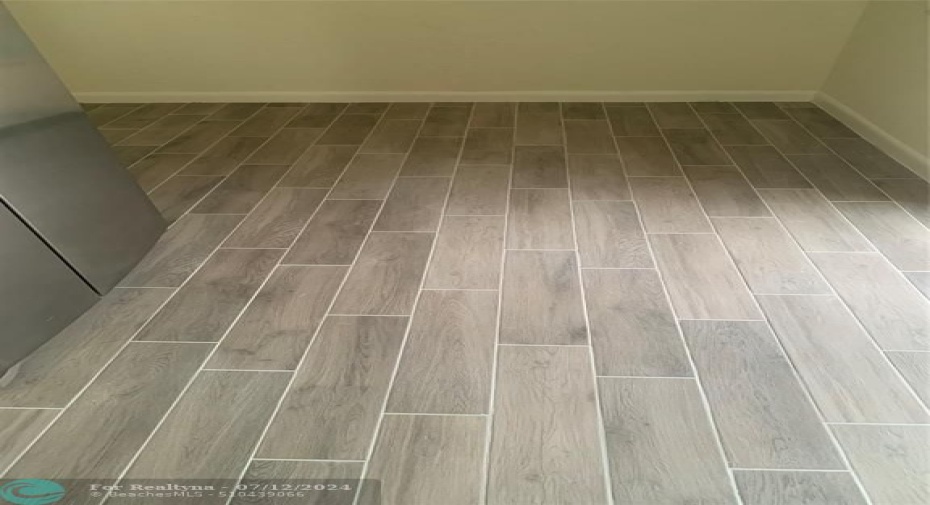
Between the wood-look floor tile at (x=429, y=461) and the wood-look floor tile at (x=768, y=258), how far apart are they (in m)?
1.00

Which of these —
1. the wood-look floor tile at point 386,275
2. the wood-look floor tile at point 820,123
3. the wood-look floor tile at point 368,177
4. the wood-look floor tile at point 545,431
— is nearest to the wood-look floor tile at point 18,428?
the wood-look floor tile at point 386,275

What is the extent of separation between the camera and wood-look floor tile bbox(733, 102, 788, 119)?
9.28 ft

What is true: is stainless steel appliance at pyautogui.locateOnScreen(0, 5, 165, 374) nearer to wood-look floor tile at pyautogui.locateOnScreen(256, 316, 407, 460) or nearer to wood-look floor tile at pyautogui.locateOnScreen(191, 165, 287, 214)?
wood-look floor tile at pyautogui.locateOnScreen(191, 165, 287, 214)

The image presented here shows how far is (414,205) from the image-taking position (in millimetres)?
2086

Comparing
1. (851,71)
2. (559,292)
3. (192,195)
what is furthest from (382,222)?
(851,71)

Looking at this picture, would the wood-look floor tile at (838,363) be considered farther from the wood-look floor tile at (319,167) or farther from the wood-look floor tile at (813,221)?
the wood-look floor tile at (319,167)

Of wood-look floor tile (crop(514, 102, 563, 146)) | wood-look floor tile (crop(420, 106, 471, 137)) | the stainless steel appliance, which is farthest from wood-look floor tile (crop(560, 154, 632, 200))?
the stainless steel appliance

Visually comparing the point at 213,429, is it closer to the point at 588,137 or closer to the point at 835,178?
the point at 588,137

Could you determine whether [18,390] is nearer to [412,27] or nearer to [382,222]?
[382,222]

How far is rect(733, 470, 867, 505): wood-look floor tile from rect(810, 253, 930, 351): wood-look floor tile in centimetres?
51

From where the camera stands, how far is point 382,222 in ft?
6.49

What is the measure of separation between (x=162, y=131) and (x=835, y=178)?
3417mm

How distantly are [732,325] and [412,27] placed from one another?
7.90ft

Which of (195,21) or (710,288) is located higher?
(195,21)
